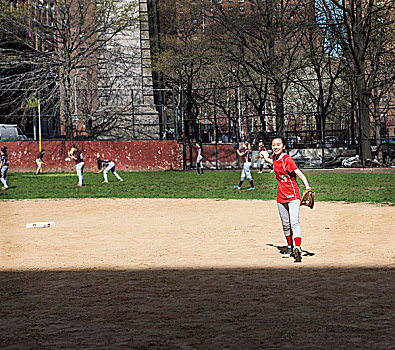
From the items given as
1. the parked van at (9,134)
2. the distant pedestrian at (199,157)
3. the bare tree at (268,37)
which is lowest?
the distant pedestrian at (199,157)

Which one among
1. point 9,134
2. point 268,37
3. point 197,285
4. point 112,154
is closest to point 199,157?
point 112,154

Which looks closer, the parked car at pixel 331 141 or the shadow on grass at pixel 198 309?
the shadow on grass at pixel 198 309

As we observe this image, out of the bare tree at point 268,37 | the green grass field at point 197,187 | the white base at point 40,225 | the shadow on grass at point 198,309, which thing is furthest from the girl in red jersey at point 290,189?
the bare tree at point 268,37

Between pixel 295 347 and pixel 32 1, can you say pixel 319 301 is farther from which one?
pixel 32 1

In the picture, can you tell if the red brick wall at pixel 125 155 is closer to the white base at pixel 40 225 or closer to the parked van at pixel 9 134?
the parked van at pixel 9 134

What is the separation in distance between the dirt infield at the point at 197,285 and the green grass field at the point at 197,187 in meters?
6.77

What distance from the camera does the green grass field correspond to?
856 inches

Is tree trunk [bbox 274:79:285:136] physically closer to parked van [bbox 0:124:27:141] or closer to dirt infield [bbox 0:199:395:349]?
parked van [bbox 0:124:27:141]

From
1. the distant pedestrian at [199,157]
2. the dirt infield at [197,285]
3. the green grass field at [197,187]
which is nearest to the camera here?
the dirt infield at [197,285]

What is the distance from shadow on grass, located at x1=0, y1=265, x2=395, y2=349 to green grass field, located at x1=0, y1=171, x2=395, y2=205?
37.6 ft

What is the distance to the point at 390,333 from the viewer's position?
528 cm

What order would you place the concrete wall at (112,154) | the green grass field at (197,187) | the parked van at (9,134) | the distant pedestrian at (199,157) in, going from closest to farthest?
the green grass field at (197,187) → the distant pedestrian at (199,157) → the concrete wall at (112,154) → the parked van at (9,134)

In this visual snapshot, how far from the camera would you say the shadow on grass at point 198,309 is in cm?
523

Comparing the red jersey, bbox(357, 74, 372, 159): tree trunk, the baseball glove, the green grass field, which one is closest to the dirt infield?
the baseball glove
